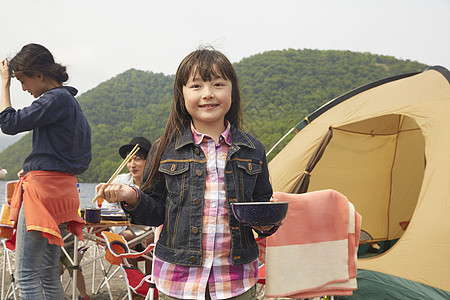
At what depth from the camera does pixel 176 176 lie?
48.3 inches

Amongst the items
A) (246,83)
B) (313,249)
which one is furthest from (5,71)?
(246,83)

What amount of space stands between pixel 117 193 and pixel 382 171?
13.2 ft

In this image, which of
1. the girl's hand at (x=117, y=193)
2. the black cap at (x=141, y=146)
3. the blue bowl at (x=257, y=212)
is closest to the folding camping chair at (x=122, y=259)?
the black cap at (x=141, y=146)

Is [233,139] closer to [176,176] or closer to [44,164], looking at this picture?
[176,176]

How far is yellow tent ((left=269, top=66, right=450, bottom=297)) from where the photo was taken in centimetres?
254

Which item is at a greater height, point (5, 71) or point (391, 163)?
point (5, 71)

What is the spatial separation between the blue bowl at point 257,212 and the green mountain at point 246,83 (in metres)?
15.1

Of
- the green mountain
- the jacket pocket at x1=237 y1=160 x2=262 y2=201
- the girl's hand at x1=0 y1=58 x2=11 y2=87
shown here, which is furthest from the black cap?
the green mountain

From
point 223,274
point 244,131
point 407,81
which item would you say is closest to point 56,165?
point 244,131

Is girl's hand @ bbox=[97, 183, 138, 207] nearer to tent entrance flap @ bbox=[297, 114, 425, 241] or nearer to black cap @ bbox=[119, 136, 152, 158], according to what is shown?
black cap @ bbox=[119, 136, 152, 158]

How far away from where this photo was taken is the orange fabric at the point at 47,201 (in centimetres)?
180

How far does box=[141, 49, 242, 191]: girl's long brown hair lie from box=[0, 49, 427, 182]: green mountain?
14.8 m

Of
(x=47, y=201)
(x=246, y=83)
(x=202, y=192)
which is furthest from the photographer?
(x=246, y=83)

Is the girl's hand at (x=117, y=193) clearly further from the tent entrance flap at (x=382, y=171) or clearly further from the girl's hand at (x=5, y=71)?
the tent entrance flap at (x=382, y=171)
